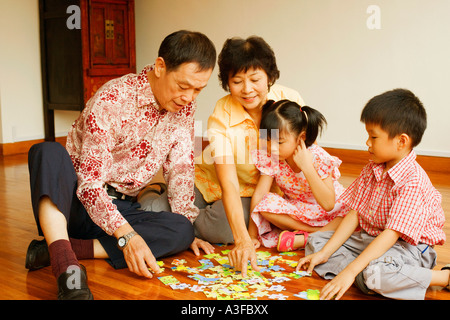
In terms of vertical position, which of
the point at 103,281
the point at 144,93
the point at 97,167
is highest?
the point at 144,93

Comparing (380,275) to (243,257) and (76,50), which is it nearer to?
(243,257)

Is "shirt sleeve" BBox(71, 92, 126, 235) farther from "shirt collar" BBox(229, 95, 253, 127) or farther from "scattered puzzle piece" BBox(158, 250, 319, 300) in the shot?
"shirt collar" BBox(229, 95, 253, 127)

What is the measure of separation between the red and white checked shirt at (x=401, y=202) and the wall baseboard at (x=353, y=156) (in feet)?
6.57

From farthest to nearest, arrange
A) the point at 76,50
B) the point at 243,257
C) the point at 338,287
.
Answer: the point at 76,50, the point at 243,257, the point at 338,287

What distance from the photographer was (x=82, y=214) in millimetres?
2088

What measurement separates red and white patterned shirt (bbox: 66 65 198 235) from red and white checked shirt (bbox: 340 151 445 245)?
763 millimetres

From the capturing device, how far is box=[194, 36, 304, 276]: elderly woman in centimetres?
225

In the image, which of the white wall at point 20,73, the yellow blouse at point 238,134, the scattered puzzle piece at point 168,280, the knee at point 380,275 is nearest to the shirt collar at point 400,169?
the knee at point 380,275

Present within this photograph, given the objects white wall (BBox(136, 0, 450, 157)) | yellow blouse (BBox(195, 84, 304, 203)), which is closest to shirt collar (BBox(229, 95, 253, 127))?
yellow blouse (BBox(195, 84, 304, 203))

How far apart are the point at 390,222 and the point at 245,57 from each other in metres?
0.92

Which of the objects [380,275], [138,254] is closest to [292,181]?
[380,275]

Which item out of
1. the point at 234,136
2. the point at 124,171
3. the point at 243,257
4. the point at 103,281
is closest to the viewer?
the point at 243,257

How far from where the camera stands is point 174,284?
76.5 inches

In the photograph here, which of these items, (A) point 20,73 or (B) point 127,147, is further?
(A) point 20,73
